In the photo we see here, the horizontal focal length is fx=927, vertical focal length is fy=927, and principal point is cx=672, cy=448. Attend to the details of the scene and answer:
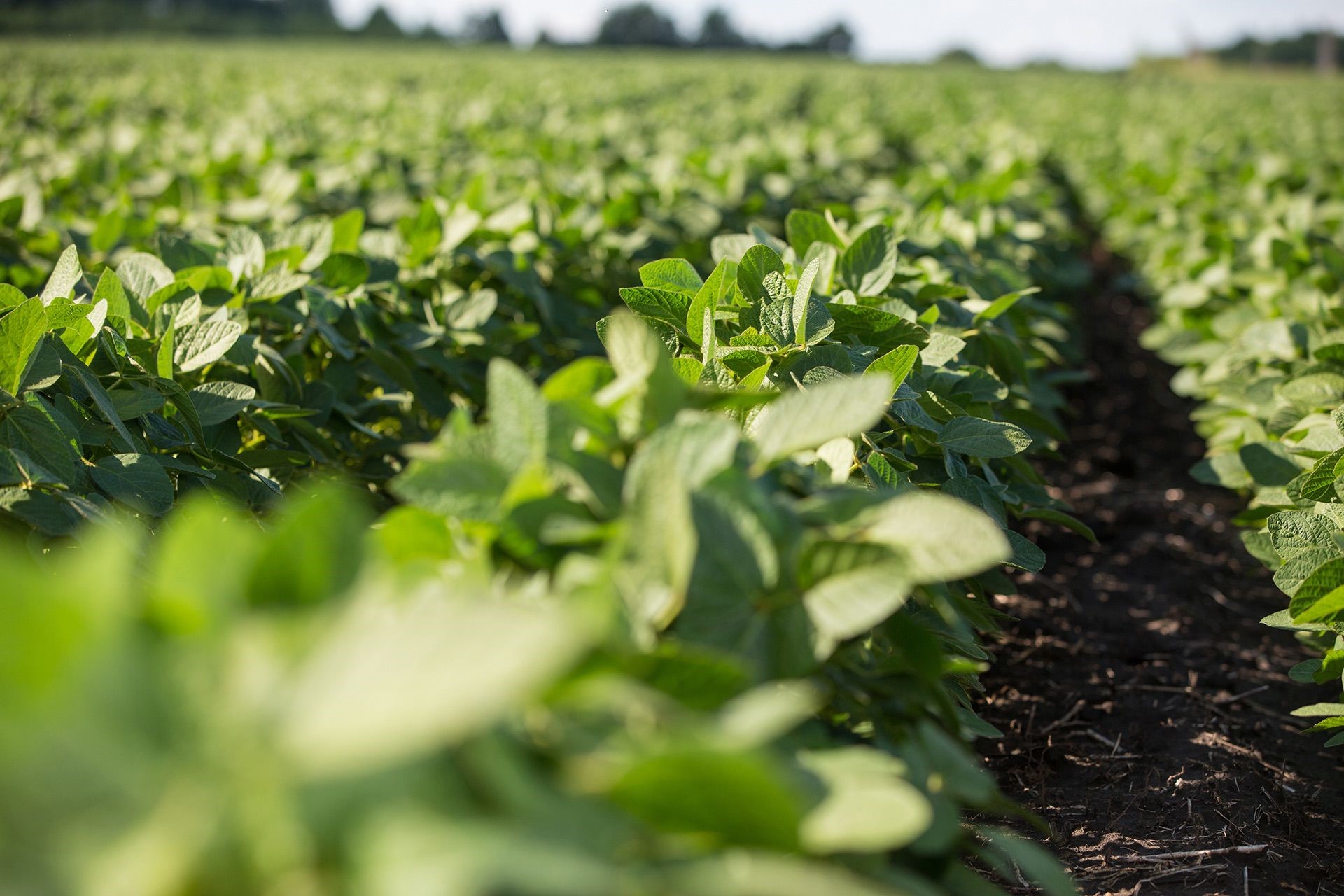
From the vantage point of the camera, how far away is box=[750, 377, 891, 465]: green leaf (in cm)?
89

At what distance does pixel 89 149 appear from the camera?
206 inches

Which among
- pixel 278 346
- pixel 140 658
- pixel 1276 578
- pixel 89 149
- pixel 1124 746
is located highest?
pixel 89 149

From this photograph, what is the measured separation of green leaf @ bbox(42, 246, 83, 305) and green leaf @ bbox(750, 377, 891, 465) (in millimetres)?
1193

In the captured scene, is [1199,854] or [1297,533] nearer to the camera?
[1297,533]

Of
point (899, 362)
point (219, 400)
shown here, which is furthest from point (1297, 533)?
point (219, 400)

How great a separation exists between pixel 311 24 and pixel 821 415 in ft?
162

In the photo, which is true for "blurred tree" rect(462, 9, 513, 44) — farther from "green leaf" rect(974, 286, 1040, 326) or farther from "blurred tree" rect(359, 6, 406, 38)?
"green leaf" rect(974, 286, 1040, 326)

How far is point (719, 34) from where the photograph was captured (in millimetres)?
55469

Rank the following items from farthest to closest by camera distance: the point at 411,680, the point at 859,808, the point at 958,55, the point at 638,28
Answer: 1. the point at 638,28
2. the point at 958,55
3. the point at 859,808
4. the point at 411,680

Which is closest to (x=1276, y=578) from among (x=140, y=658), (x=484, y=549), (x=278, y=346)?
(x=484, y=549)

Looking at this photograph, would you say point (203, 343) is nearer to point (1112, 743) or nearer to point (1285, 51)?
point (1112, 743)

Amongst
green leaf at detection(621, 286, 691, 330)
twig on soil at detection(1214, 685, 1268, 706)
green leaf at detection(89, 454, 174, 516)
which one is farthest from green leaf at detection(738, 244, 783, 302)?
twig on soil at detection(1214, 685, 1268, 706)

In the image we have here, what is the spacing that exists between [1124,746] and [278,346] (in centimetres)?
225

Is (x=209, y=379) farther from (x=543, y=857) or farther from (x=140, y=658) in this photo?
(x=543, y=857)
